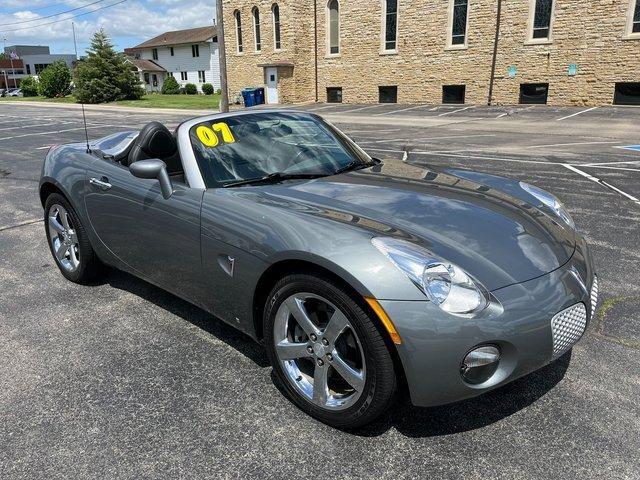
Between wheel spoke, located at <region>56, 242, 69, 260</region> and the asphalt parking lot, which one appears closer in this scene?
the asphalt parking lot

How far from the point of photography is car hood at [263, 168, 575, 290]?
2.35 m

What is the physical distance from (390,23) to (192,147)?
96.8 feet

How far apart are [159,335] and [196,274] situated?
71 centimetres

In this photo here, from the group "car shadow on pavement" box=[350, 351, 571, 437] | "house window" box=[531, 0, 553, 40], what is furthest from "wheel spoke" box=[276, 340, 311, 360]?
"house window" box=[531, 0, 553, 40]

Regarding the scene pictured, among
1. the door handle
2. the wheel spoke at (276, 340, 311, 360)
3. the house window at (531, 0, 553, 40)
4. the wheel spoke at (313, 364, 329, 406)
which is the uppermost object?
the house window at (531, 0, 553, 40)

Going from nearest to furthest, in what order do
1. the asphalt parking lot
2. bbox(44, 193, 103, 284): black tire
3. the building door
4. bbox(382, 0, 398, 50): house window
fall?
the asphalt parking lot → bbox(44, 193, 103, 284): black tire → bbox(382, 0, 398, 50): house window → the building door

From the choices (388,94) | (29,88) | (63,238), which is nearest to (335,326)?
(63,238)

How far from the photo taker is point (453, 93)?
28.1 m

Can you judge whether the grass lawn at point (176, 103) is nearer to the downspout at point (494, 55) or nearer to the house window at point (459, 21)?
the house window at point (459, 21)

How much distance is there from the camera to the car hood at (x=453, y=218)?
2348mm

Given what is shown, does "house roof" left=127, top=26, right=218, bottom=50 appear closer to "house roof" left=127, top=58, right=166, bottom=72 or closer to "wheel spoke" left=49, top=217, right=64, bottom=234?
"house roof" left=127, top=58, right=166, bottom=72

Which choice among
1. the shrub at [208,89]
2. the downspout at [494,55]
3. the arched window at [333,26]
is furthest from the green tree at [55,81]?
the downspout at [494,55]

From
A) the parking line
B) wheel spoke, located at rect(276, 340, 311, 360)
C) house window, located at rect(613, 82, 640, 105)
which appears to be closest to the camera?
wheel spoke, located at rect(276, 340, 311, 360)

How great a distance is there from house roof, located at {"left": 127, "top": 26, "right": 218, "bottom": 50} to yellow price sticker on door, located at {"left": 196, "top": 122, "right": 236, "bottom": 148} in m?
61.1
